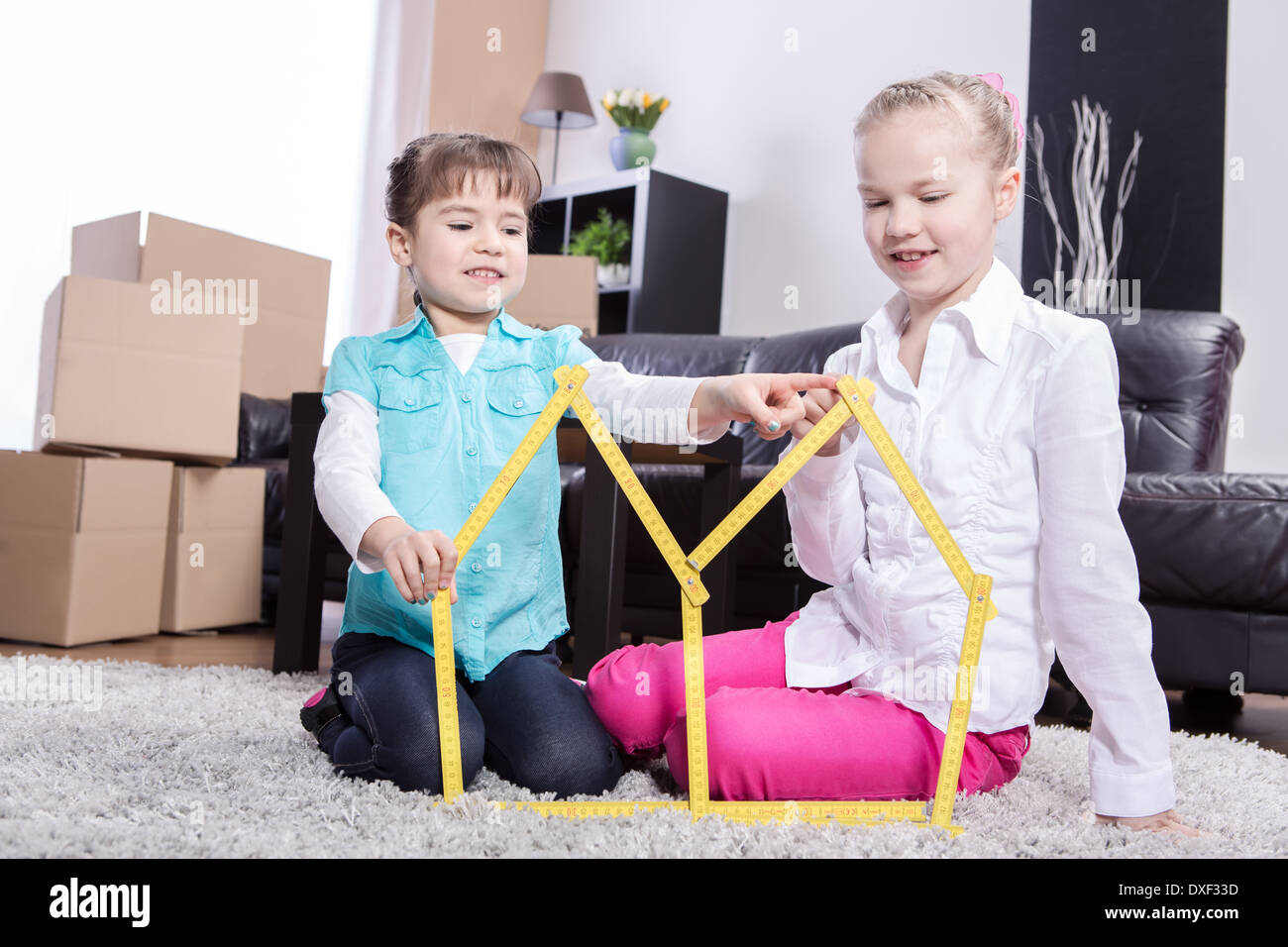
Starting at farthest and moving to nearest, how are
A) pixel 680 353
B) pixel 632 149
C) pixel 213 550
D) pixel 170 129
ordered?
pixel 632 149, pixel 170 129, pixel 680 353, pixel 213 550

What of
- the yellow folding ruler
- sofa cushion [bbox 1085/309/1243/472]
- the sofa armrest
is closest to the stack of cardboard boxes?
the yellow folding ruler

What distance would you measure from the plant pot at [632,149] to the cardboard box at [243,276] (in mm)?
1272

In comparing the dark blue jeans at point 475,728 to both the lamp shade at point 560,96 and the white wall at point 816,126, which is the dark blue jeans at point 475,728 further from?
the lamp shade at point 560,96

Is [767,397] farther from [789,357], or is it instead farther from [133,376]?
[789,357]

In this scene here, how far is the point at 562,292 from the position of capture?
3.22 meters

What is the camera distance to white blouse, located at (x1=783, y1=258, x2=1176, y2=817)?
0.91m

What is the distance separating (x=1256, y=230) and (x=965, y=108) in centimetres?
219

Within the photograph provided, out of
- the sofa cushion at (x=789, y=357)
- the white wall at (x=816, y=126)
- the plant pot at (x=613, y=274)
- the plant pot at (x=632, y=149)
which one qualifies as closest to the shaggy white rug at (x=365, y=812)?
the sofa cushion at (x=789, y=357)

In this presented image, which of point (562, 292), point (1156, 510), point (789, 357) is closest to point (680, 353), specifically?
point (789, 357)

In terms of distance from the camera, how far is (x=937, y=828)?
34.4 inches

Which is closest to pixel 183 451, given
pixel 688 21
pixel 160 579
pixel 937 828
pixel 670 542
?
pixel 160 579

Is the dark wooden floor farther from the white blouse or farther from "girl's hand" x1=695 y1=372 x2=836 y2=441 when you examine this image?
"girl's hand" x1=695 y1=372 x2=836 y2=441

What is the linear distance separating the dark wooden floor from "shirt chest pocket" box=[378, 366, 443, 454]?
56 centimetres
